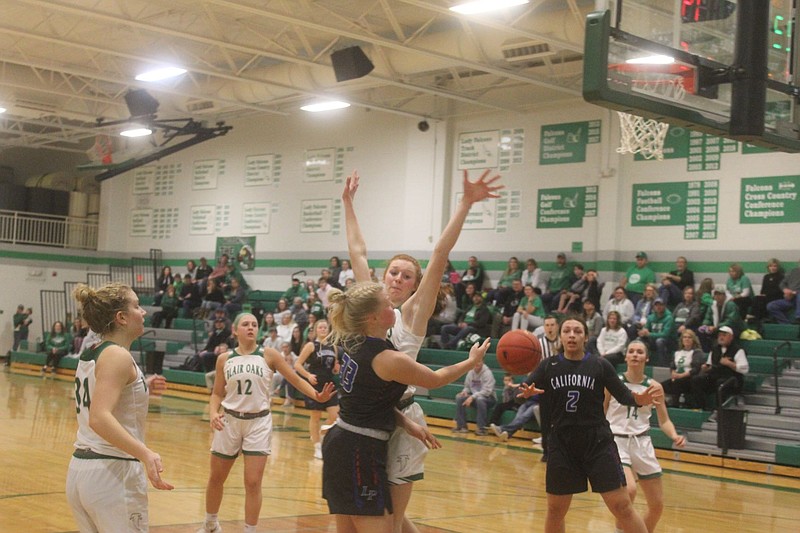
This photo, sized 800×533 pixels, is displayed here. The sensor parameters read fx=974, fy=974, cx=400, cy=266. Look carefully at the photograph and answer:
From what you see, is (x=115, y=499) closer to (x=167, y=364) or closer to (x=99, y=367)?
(x=99, y=367)

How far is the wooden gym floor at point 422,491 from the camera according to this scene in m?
7.96

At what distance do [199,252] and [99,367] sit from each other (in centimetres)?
2345

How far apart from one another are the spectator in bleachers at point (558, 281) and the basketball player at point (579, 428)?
11555 millimetres

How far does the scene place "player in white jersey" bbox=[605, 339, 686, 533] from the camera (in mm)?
6996

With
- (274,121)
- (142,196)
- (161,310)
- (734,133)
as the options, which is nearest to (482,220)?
(274,121)

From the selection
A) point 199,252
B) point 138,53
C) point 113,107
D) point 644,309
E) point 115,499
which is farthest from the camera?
point 199,252

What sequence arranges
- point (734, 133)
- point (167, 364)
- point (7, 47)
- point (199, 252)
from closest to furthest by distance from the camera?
point (734, 133)
point (7, 47)
point (167, 364)
point (199, 252)

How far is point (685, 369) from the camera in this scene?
1428cm

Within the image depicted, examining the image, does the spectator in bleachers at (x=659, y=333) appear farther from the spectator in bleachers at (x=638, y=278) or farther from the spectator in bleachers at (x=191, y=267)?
the spectator in bleachers at (x=191, y=267)

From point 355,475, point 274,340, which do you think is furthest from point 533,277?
point 355,475

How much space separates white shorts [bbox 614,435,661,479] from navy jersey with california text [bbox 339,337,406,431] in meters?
3.26

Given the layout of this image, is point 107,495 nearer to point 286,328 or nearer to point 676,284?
point 676,284

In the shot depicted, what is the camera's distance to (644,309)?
1641 centimetres

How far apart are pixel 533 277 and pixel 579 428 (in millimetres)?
12776
